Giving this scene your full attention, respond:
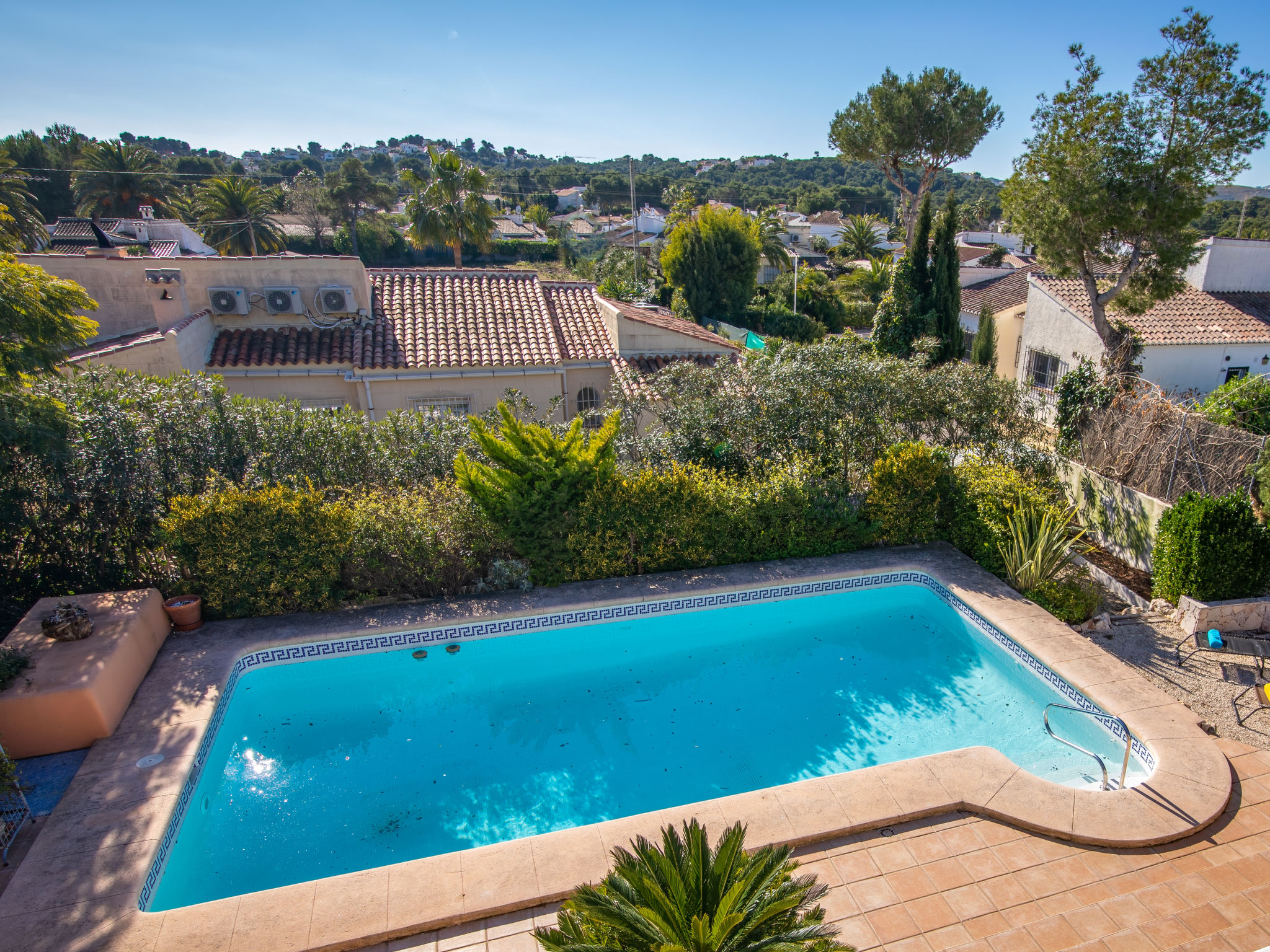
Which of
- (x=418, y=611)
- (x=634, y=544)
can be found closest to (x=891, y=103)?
(x=634, y=544)

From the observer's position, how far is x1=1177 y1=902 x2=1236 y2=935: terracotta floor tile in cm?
461

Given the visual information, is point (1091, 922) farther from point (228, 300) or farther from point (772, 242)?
point (772, 242)

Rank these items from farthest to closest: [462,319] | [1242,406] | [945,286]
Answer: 1. [945,286]
2. [462,319]
3. [1242,406]

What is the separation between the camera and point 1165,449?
31.8ft

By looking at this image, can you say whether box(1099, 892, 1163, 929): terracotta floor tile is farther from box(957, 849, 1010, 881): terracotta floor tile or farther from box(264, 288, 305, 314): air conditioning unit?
box(264, 288, 305, 314): air conditioning unit

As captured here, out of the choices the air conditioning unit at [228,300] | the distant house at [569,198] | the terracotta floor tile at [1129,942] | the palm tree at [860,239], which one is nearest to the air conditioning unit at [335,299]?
the air conditioning unit at [228,300]

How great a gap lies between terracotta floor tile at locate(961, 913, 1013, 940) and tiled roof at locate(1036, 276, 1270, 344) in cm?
1726

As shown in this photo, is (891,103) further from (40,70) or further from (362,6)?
(40,70)

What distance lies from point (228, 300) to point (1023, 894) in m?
17.2

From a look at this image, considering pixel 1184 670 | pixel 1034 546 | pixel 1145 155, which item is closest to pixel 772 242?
pixel 1145 155

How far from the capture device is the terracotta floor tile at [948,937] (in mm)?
4516

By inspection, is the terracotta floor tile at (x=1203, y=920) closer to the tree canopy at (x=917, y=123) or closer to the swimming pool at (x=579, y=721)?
the swimming pool at (x=579, y=721)

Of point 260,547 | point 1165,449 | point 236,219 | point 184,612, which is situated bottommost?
point 184,612

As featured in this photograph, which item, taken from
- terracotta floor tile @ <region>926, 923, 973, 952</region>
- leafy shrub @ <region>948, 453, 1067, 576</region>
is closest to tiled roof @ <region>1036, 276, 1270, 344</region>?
leafy shrub @ <region>948, 453, 1067, 576</region>
